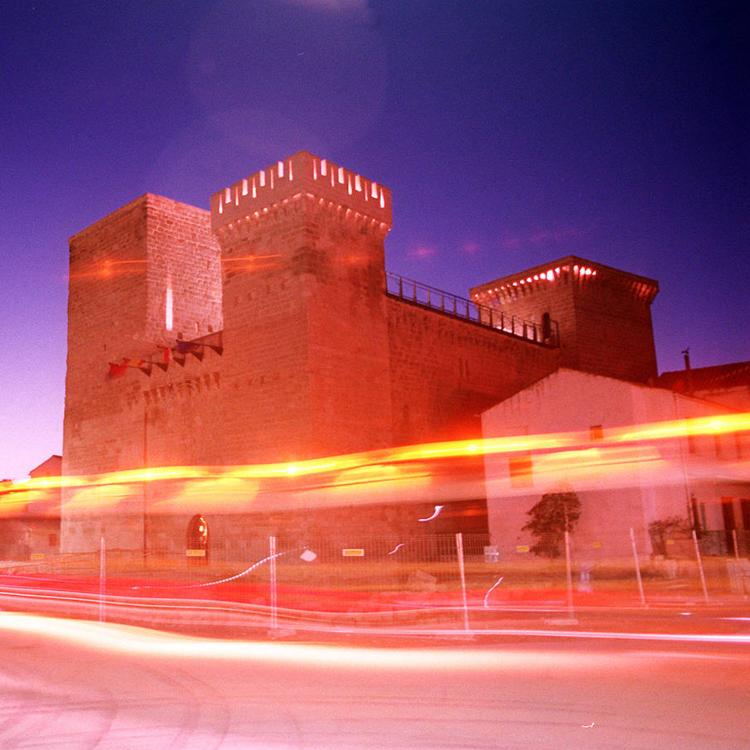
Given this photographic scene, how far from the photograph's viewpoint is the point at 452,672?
673 cm

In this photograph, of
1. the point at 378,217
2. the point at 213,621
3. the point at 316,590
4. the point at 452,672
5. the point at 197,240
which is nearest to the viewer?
the point at 452,672

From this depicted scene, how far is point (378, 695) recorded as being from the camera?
232 inches

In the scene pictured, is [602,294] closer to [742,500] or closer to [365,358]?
[742,500]

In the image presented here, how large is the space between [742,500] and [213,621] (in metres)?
18.1

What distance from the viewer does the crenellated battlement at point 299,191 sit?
65.1ft

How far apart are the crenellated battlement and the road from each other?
13685 millimetres

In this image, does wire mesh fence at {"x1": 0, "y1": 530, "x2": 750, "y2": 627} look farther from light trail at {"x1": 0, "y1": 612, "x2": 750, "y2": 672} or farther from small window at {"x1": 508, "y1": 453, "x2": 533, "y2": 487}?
small window at {"x1": 508, "y1": 453, "x2": 533, "y2": 487}

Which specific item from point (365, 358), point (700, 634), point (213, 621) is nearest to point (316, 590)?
point (213, 621)

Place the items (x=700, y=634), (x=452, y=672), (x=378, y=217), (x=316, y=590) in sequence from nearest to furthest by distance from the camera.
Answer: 1. (x=452, y=672)
2. (x=700, y=634)
3. (x=316, y=590)
4. (x=378, y=217)

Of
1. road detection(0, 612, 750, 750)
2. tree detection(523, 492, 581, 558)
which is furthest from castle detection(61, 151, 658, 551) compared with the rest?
road detection(0, 612, 750, 750)

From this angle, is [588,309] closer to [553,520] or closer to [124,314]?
[553,520]

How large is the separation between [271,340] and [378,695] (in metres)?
14.6

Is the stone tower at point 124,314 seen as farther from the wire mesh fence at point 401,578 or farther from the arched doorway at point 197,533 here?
the wire mesh fence at point 401,578

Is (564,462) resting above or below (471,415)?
below
